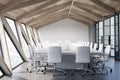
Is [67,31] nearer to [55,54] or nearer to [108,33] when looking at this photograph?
[108,33]

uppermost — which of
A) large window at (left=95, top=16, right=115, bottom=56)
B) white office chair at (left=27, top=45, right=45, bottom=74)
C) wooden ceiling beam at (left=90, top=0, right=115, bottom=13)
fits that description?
wooden ceiling beam at (left=90, top=0, right=115, bottom=13)

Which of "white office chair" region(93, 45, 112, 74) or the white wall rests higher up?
the white wall

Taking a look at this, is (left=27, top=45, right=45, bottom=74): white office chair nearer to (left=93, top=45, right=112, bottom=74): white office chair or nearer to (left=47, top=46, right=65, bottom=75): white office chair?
(left=47, top=46, right=65, bottom=75): white office chair

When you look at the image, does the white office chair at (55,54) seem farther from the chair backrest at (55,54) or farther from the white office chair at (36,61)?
the white office chair at (36,61)

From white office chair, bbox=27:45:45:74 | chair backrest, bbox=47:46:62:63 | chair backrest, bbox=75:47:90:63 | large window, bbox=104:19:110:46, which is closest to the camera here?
chair backrest, bbox=75:47:90:63

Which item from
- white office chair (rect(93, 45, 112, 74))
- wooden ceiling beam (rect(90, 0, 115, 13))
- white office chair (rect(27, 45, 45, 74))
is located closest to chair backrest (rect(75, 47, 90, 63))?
white office chair (rect(93, 45, 112, 74))

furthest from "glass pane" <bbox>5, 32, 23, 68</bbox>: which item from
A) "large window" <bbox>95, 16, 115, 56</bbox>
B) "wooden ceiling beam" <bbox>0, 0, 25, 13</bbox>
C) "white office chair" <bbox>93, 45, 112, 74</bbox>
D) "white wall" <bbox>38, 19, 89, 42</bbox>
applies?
"white wall" <bbox>38, 19, 89, 42</bbox>

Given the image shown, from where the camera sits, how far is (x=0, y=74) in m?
8.04

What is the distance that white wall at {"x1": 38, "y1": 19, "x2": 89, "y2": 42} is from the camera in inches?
862

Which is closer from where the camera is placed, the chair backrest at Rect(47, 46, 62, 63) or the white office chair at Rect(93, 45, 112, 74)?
the chair backrest at Rect(47, 46, 62, 63)

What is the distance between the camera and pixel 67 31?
21969 mm

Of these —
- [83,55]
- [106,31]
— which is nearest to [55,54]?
[83,55]

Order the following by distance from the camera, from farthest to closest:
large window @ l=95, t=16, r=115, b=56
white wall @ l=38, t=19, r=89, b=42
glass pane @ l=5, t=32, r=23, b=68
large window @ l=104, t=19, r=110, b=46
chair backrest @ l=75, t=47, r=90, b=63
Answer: white wall @ l=38, t=19, r=89, b=42 < large window @ l=104, t=19, r=110, b=46 < large window @ l=95, t=16, r=115, b=56 < glass pane @ l=5, t=32, r=23, b=68 < chair backrest @ l=75, t=47, r=90, b=63

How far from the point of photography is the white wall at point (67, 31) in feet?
71.9
